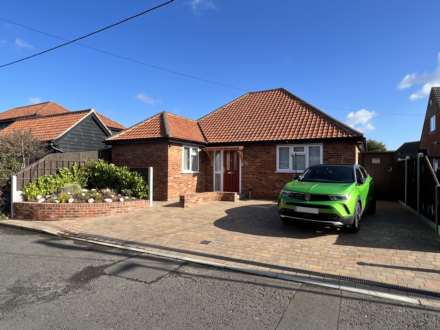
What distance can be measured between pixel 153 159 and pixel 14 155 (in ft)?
18.0

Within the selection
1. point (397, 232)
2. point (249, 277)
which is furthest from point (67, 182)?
point (397, 232)

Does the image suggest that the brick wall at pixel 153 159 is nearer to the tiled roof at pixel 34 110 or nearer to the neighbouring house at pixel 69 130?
the neighbouring house at pixel 69 130

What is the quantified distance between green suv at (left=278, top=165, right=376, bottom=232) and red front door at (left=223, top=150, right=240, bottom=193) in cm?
646

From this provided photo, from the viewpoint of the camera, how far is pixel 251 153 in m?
14.0

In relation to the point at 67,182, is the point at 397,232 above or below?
below

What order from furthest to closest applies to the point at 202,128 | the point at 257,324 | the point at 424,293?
the point at 202,128, the point at 424,293, the point at 257,324

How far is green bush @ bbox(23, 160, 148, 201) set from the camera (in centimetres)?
1005

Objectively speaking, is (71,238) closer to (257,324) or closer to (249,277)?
(249,277)

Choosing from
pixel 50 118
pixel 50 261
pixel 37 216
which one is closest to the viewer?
pixel 50 261

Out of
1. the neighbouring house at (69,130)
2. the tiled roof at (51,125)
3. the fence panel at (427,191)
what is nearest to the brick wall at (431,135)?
the fence panel at (427,191)

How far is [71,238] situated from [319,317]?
580cm

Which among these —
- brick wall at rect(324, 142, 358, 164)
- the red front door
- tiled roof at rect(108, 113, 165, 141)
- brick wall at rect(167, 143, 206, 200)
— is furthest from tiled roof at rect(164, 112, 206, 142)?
brick wall at rect(324, 142, 358, 164)

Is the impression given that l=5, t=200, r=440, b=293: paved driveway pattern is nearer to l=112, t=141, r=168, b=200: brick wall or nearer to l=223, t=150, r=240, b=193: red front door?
l=112, t=141, r=168, b=200: brick wall

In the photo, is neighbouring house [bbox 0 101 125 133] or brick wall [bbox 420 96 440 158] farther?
neighbouring house [bbox 0 101 125 133]
